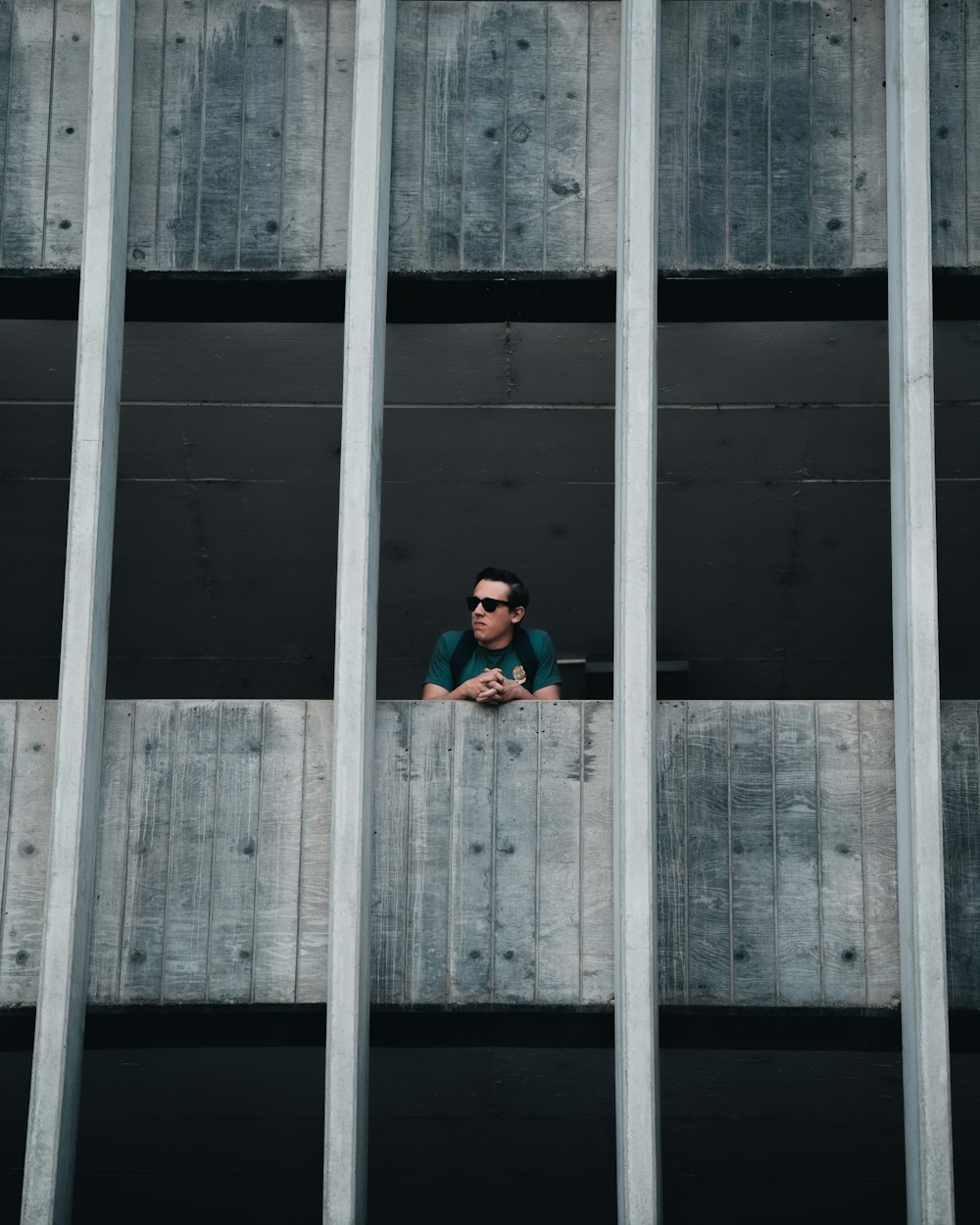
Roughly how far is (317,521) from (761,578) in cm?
313

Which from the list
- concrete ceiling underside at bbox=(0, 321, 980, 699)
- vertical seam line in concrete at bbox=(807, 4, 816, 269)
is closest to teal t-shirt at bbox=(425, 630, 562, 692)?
vertical seam line in concrete at bbox=(807, 4, 816, 269)

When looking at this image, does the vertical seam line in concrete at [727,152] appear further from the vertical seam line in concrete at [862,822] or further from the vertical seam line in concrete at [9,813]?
the vertical seam line in concrete at [9,813]

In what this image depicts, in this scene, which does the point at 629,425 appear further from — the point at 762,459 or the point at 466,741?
the point at 762,459

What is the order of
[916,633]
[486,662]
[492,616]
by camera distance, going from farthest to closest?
[486,662] → [492,616] → [916,633]

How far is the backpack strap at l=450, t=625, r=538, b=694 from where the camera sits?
664 centimetres

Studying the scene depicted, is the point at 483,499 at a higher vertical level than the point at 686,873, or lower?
higher

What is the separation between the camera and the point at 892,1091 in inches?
379

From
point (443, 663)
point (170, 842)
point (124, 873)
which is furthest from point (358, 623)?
point (124, 873)

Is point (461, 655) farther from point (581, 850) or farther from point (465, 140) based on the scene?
point (465, 140)

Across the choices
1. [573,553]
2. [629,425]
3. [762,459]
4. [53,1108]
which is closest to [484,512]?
[573,553]

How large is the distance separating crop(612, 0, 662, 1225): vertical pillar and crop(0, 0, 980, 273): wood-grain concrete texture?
0.30m

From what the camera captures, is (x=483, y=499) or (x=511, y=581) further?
(x=483, y=499)

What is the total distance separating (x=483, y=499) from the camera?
33.6 ft

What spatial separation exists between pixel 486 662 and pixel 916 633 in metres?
1.85
